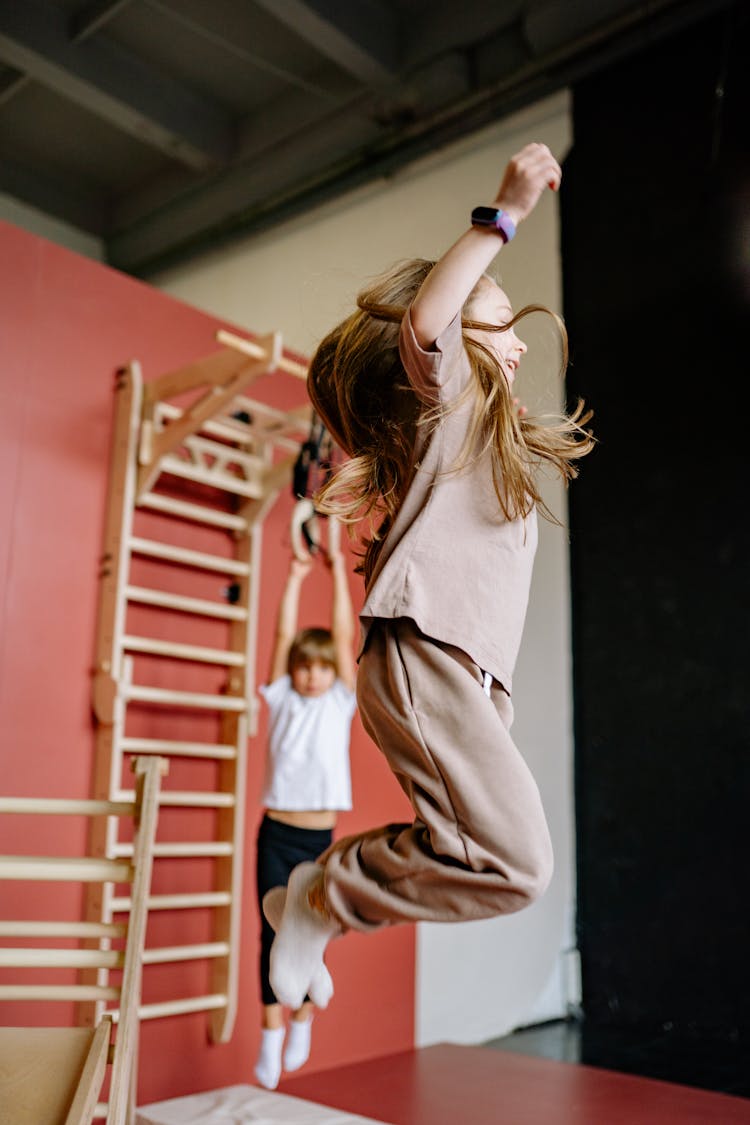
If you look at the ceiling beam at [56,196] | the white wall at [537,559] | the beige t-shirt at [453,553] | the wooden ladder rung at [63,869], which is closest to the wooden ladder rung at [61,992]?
the wooden ladder rung at [63,869]

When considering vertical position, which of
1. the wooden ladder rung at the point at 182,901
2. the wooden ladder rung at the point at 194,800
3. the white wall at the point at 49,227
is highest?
the white wall at the point at 49,227

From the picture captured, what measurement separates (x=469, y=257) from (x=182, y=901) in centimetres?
219

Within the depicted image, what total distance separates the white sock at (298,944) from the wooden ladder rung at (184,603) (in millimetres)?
1568

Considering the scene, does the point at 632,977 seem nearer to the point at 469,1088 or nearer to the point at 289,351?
the point at 469,1088

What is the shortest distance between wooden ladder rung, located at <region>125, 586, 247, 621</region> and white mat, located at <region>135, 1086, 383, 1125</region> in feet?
4.45

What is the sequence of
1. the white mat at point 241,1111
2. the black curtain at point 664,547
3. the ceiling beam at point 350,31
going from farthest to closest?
the ceiling beam at point 350,31, the black curtain at point 664,547, the white mat at point 241,1111

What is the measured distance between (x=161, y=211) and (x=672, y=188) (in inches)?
101

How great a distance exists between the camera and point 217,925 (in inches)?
121

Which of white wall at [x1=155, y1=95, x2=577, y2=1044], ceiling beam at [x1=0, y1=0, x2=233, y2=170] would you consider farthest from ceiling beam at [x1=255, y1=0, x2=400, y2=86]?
ceiling beam at [x1=0, y1=0, x2=233, y2=170]

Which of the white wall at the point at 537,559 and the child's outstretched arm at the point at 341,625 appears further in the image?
the white wall at the point at 537,559

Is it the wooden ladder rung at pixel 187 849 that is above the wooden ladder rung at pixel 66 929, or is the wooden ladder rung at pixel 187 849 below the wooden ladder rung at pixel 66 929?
above

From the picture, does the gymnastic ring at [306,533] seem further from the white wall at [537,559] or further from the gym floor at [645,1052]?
the gym floor at [645,1052]

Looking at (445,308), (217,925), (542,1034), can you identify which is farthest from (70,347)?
(542,1034)

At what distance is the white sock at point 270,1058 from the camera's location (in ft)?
8.66
